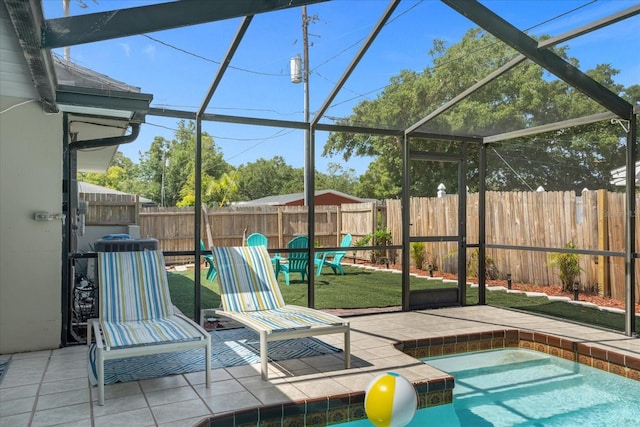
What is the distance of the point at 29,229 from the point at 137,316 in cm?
154

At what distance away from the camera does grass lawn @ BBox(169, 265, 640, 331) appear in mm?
7082

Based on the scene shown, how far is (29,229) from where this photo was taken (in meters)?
5.03

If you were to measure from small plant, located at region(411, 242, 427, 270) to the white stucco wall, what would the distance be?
6.82 meters

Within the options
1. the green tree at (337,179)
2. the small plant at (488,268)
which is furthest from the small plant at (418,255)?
the green tree at (337,179)

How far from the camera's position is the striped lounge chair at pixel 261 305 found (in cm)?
436

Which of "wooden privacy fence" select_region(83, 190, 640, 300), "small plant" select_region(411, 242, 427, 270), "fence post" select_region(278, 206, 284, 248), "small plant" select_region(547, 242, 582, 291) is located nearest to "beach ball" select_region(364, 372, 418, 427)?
"wooden privacy fence" select_region(83, 190, 640, 300)

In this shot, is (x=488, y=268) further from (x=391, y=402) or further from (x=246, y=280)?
(x=391, y=402)

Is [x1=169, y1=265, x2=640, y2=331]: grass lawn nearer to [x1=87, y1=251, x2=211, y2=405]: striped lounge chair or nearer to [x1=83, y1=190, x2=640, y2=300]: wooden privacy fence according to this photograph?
[x1=83, y1=190, x2=640, y2=300]: wooden privacy fence

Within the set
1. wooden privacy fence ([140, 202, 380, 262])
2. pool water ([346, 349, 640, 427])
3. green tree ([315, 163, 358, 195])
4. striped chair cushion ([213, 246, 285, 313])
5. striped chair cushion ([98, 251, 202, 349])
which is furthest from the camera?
green tree ([315, 163, 358, 195])

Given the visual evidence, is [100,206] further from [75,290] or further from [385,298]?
[385,298]

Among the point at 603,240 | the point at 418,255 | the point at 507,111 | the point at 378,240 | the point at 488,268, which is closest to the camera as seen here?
the point at 507,111

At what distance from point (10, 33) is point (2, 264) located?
→ 90.2 inches

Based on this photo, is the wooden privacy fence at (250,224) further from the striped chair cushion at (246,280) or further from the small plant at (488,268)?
the striped chair cushion at (246,280)

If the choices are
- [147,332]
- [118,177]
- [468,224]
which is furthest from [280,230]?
[118,177]
